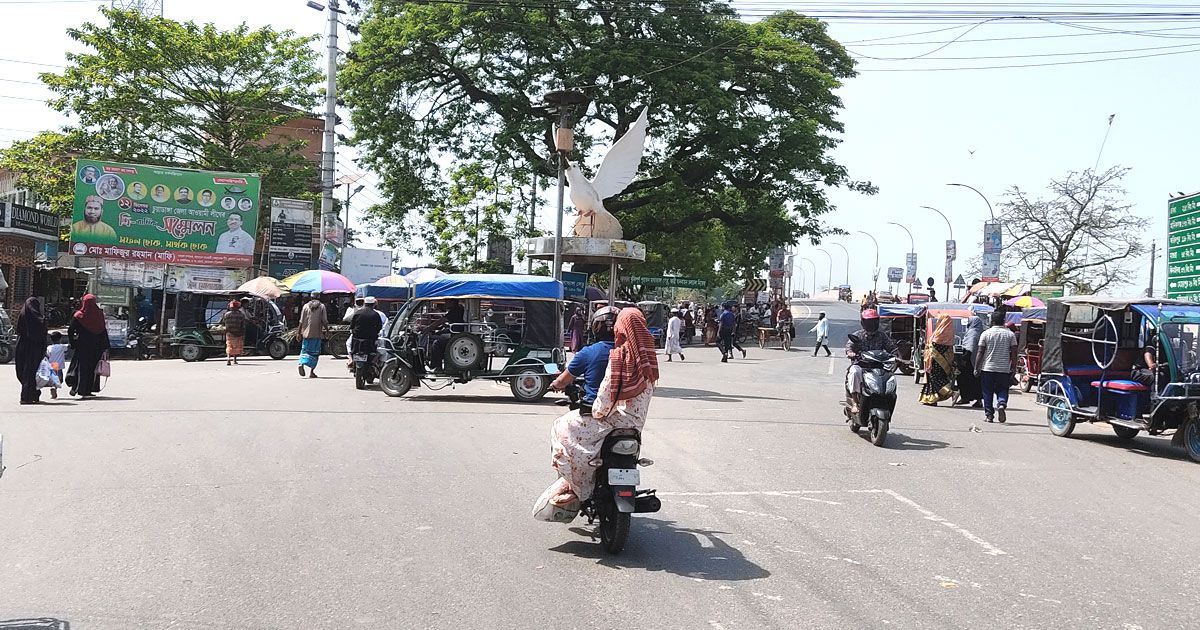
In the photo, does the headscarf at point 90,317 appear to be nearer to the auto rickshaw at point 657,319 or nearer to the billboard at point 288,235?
the billboard at point 288,235

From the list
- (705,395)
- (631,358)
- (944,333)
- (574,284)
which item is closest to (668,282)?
(574,284)

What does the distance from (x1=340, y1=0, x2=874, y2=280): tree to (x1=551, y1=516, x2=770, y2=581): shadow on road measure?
30028mm

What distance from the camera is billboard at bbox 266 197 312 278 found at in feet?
124

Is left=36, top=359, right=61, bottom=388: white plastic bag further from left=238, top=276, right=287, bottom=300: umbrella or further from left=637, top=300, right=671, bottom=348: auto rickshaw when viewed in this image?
left=637, top=300, right=671, bottom=348: auto rickshaw

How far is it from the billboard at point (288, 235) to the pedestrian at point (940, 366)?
26.6 meters

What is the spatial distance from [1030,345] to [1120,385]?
10.8 metres

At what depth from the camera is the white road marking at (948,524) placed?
22.0ft

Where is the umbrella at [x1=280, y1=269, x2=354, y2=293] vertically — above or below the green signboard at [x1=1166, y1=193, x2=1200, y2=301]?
below

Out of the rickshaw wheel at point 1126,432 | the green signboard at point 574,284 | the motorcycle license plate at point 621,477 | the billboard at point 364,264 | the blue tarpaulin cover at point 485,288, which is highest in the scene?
the billboard at point 364,264

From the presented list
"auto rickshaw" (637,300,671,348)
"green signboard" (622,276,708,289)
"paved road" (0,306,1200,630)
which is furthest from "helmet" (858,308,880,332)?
"green signboard" (622,276,708,289)

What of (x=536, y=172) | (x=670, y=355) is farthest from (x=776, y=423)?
(x=536, y=172)

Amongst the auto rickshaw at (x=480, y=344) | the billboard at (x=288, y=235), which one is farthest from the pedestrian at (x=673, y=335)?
the billboard at (x=288, y=235)

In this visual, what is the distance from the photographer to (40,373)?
14883 mm

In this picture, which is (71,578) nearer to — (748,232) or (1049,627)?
(1049,627)
